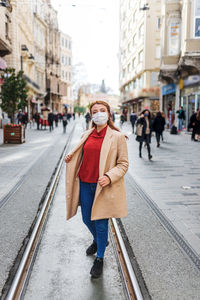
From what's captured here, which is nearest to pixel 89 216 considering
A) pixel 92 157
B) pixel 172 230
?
pixel 92 157

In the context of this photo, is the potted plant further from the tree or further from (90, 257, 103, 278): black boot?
(90, 257, 103, 278): black boot

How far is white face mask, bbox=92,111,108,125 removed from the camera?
3.07 meters

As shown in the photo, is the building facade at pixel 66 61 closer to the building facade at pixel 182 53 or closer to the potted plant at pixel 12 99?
the building facade at pixel 182 53

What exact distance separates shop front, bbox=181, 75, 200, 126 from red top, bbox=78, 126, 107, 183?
725 inches

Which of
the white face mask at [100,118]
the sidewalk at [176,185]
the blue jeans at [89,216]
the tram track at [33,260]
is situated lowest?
the tram track at [33,260]

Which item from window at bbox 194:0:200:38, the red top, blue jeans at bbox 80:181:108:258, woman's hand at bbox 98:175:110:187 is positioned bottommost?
blue jeans at bbox 80:181:108:258

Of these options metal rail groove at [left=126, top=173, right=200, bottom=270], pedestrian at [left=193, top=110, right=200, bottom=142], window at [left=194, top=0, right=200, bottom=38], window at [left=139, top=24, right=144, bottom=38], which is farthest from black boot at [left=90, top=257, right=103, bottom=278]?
window at [left=139, top=24, right=144, bottom=38]

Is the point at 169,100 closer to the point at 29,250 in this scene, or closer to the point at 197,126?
the point at 197,126

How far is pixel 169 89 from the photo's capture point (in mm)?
26750

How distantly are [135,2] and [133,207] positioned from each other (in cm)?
4130

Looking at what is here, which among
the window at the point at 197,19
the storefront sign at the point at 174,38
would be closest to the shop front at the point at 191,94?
the storefront sign at the point at 174,38

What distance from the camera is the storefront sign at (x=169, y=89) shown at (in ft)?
83.3

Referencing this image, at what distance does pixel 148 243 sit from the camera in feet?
12.9

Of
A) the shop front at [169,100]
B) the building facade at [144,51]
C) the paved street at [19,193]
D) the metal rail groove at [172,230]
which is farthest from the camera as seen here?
the building facade at [144,51]
